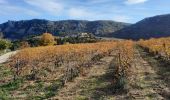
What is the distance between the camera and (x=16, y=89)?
66.0 ft

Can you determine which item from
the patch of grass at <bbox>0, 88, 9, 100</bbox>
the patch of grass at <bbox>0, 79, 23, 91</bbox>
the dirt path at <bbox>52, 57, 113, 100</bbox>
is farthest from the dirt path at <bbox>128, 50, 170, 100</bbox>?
the patch of grass at <bbox>0, 79, 23, 91</bbox>

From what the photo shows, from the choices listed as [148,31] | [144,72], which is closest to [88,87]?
[144,72]

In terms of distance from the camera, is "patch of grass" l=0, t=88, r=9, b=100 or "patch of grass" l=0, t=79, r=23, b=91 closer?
"patch of grass" l=0, t=88, r=9, b=100

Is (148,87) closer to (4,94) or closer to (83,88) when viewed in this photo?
(83,88)

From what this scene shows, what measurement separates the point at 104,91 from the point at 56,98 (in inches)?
104

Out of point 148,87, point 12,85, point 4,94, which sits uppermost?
point 148,87

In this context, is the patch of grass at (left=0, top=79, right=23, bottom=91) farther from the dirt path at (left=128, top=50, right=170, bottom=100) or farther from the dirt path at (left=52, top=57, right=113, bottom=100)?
the dirt path at (left=128, top=50, right=170, bottom=100)

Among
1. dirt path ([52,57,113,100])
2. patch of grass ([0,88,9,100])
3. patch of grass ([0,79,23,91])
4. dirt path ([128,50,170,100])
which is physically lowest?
patch of grass ([0,79,23,91])

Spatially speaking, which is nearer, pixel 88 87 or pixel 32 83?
pixel 88 87

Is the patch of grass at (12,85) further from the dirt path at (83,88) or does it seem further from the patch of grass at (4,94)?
the dirt path at (83,88)

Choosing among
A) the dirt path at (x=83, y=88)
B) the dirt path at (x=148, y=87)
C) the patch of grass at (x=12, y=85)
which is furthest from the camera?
the patch of grass at (x=12, y=85)

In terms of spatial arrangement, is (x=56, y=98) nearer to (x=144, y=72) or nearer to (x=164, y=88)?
(x=164, y=88)

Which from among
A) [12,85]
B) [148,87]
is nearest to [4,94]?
[12,85]

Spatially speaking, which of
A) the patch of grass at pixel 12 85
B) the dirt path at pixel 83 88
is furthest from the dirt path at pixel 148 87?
the patch of grass at pixel 12 85
